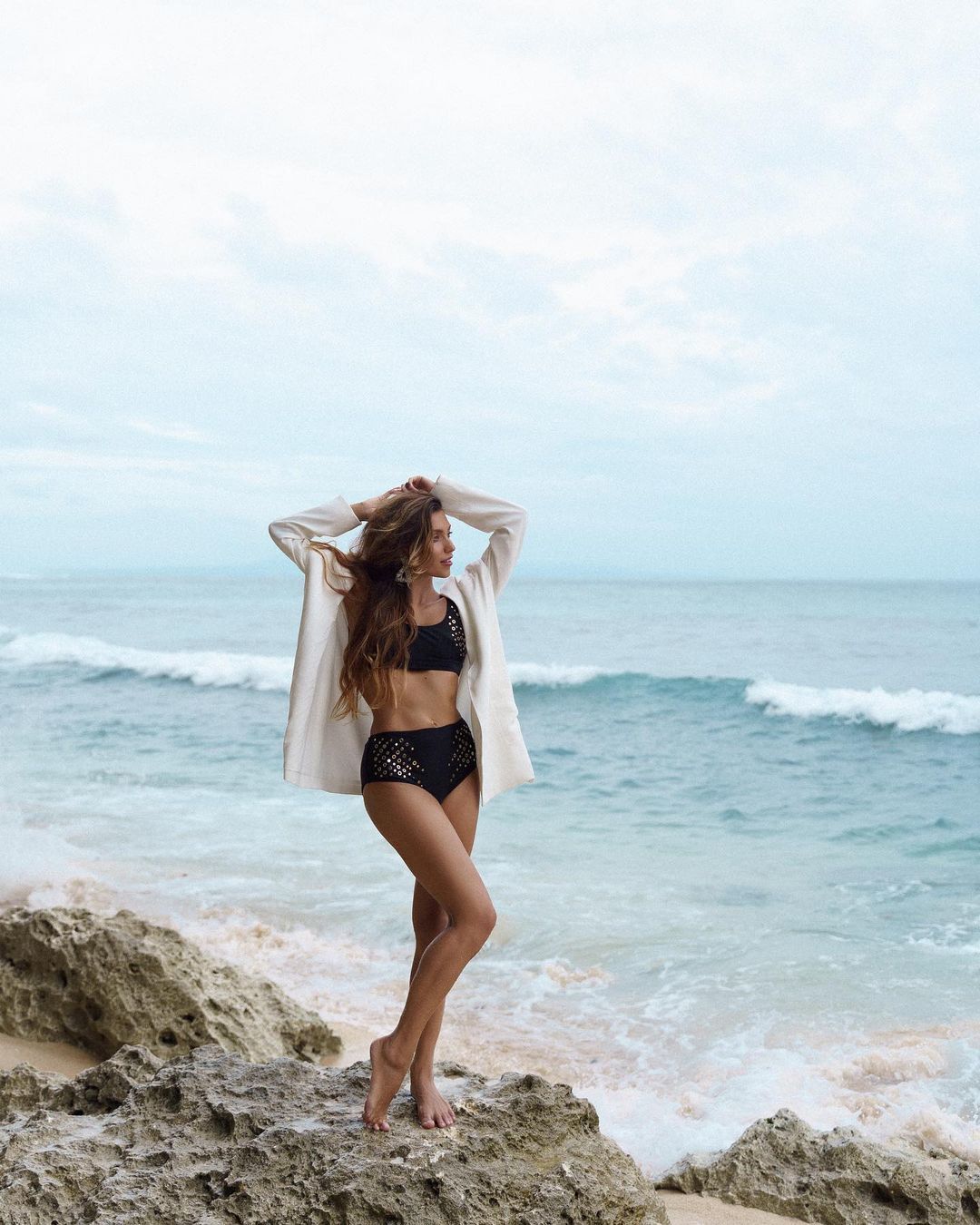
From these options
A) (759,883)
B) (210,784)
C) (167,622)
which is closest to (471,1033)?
(759,883)

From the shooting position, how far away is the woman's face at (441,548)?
3598 millimetres

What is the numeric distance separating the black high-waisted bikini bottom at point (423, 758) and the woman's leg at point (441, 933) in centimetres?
7

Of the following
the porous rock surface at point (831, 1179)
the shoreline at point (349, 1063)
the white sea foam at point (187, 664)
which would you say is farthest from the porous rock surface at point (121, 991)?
the white sea foam at point (187, 664)

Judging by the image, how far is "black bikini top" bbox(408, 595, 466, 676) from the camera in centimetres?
358

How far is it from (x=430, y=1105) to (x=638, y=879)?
6486 millimetres

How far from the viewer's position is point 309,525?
3680 millimetres

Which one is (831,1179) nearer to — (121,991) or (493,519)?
(493,519)

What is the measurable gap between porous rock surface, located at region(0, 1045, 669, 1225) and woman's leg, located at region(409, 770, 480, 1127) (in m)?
0.12

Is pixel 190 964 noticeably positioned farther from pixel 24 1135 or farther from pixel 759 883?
pixel 759 883

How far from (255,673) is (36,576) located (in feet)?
288

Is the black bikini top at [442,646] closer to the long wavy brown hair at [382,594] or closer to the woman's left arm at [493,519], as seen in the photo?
the long wavy brown hair at [382,594]

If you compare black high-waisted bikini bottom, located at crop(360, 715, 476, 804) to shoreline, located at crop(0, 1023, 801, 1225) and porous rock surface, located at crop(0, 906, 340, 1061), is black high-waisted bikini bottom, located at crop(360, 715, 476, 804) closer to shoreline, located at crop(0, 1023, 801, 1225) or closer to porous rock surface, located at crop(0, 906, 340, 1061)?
shoreline, located at crop(0, 1023, 801, 1225)

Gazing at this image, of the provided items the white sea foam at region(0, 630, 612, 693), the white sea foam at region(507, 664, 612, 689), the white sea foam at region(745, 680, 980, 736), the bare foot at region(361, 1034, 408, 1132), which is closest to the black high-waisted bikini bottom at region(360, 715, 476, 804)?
the bare foot at region(361, 1034, 408, 1132)

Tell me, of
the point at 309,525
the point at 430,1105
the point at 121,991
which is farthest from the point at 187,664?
the point at 430,1105
